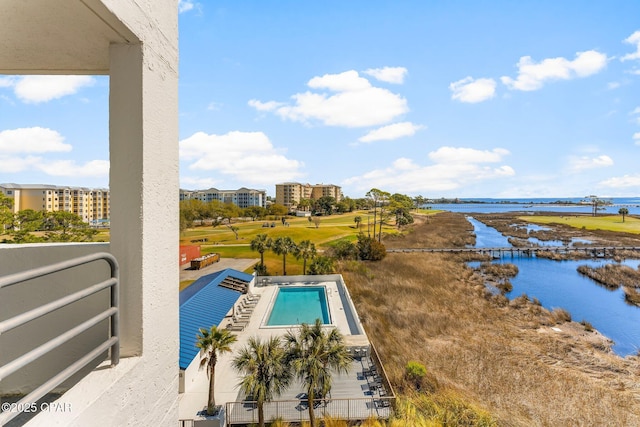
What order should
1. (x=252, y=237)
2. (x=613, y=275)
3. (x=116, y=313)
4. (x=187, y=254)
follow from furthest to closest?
(x=252, y=237)
(x=187, y=254)
(x=613, y=275)
(x=116, y=313)

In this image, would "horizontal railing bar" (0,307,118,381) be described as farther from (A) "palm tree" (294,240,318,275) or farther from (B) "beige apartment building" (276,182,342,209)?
(B) "beige apartment building" (276,182,342,209)

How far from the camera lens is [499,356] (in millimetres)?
16703

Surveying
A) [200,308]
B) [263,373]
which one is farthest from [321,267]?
[263,373]

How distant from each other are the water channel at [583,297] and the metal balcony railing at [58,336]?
27466 millimetres

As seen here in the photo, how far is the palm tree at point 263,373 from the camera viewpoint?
10.2 meters

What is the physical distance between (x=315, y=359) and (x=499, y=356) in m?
11.8

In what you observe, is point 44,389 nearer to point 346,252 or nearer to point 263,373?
point 263,373

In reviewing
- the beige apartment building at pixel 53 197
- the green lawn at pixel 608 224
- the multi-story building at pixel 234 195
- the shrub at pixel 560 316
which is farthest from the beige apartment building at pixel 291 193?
the beige apartment building at pixel 53 197

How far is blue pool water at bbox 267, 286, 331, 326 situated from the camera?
20.3 meters

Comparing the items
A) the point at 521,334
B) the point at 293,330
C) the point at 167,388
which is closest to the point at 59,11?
the point at 167,388

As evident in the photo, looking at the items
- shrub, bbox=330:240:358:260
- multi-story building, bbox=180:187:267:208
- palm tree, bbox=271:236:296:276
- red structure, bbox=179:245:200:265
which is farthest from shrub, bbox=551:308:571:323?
multi-story building, bbox=180:187:267:208

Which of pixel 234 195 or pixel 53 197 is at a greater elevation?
pixel 234 195

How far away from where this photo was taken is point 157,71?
217cm

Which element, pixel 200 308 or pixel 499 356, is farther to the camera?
pixel 200 308
